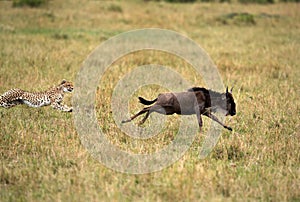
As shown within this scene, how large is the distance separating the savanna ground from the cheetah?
6.8 inches

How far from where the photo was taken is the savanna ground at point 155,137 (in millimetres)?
5645

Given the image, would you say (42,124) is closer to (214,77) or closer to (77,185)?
(77,185)

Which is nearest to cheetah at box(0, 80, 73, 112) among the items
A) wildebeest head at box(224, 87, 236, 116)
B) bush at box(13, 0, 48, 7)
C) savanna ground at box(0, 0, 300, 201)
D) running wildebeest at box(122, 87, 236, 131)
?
savanna ground at box(0, 0, 300, 201)

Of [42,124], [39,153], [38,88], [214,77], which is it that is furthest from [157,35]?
[39,153]

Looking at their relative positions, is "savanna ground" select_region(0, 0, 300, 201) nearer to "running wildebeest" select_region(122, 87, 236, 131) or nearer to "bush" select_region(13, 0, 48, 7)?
"running wildebeest" select_region(122, 87, 236, 131)

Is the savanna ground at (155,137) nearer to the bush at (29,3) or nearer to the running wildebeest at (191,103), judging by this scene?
the running wildebeest at (191,103)

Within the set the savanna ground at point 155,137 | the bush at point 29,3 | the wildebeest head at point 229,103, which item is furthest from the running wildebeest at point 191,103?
the bush at point 29,3

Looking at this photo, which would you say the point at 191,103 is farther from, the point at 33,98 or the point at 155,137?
the point at 33,98

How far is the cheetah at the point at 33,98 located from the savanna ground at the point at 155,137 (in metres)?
0.17

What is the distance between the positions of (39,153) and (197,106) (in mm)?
2311

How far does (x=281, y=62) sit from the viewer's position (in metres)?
14.4

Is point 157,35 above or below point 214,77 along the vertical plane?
above

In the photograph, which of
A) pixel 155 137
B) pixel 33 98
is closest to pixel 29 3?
pixel 33 98

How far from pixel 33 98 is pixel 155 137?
2.39 m
